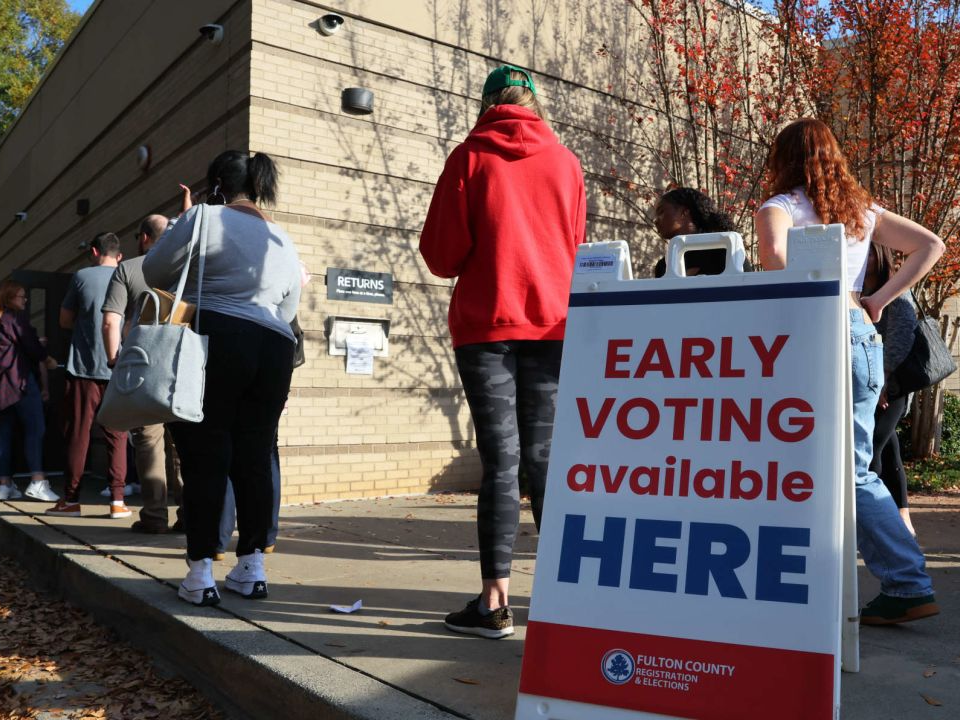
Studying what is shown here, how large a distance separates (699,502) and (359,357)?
5668 millimetres

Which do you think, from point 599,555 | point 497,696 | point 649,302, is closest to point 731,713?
point 599,555

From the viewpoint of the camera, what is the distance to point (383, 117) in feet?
26.0

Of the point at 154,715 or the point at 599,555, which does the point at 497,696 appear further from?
the point at 154,715

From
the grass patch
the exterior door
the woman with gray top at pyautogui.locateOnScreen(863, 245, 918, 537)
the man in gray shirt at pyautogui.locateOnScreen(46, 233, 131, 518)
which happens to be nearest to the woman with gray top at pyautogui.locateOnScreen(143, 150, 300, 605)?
the woman with gray top at pyautogui.locateOnScreen(863, 245, 918, 537)

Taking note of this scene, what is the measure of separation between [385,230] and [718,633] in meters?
6.21

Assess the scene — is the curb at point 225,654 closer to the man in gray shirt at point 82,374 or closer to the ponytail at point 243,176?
the man in gray shirt at point 82,374

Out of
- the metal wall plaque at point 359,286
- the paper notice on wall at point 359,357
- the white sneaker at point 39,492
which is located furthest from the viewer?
the paper notice on wall at point 359,357

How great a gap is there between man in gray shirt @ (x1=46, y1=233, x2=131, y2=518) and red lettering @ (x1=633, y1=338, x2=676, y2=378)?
16.1 feet

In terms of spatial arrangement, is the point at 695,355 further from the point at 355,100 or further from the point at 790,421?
the point at 355,100

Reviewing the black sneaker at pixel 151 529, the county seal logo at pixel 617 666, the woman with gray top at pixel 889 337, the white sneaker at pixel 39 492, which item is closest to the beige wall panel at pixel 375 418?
the black sneaker at pixel 151 529

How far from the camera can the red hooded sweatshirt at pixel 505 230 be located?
3303mm

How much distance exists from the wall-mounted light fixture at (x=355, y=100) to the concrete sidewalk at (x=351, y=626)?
3.68 meters

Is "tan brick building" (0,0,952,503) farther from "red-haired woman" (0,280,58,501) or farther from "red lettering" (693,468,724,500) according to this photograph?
"red lettering" (693,468,724,500)

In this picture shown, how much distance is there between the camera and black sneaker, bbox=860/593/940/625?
333 cm
